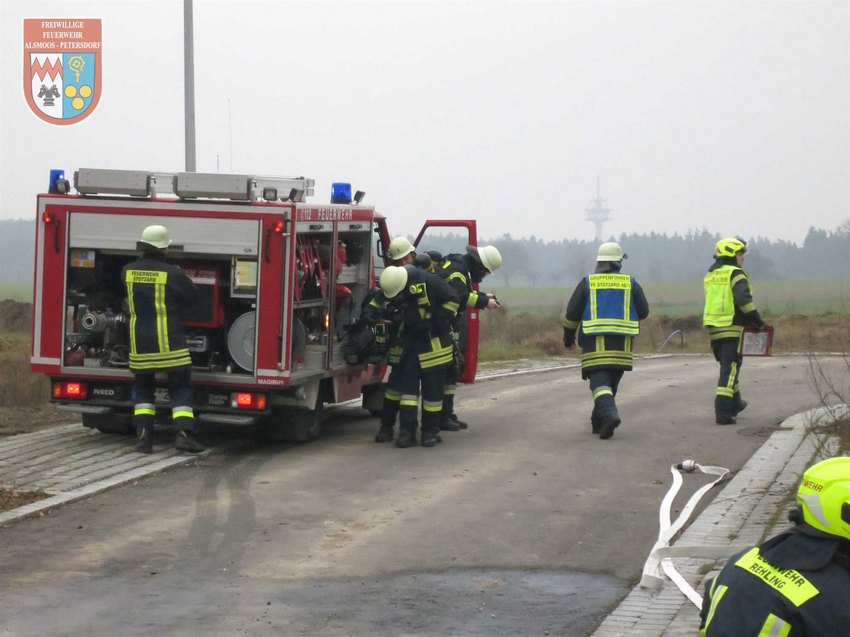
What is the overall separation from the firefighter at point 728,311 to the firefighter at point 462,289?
2208 millimetres

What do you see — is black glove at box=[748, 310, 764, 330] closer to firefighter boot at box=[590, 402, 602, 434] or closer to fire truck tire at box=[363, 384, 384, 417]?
firefighter boot at box=[590, 402, 602, 434]

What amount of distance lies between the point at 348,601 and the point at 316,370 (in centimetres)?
524

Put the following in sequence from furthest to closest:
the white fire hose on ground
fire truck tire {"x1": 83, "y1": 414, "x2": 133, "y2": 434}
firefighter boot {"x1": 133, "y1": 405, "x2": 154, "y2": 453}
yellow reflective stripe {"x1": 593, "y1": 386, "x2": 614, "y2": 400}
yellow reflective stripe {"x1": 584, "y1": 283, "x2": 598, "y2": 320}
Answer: yellow reflective stripe {"x1": 584, "y1": 283, "x2": 598, "y2": 320} < yellow reflective stripe {"x1": 593, "y1": 386, "x2": 614, "y2": 400} < fire truck tire {"x1": 83, "y1": 414, "x2": 133, "y2": 434} < firefighter boot {"x1": 133, "y1": 405, "x2": 154, "y2": 453} < the white fire hose on ground

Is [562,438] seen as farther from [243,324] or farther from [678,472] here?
[243,324]

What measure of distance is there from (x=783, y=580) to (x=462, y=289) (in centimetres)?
914

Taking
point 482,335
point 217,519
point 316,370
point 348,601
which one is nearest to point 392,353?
point 316,370

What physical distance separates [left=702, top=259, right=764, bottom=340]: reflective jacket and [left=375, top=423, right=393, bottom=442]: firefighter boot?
11.1 ft

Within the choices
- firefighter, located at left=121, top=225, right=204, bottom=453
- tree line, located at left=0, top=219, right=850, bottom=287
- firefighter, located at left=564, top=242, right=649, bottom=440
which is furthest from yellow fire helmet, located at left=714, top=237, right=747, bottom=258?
tree line, located at left=0, top=219, right=850, bottom=287

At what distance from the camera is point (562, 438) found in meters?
12.4

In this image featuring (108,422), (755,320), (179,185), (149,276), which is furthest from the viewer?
(755,320)

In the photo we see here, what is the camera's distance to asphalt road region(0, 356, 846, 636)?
6.46 metres

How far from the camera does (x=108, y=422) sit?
475 inches

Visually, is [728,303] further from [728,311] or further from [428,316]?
[428,316]

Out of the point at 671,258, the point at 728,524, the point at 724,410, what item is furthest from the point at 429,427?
the point at 671,258
